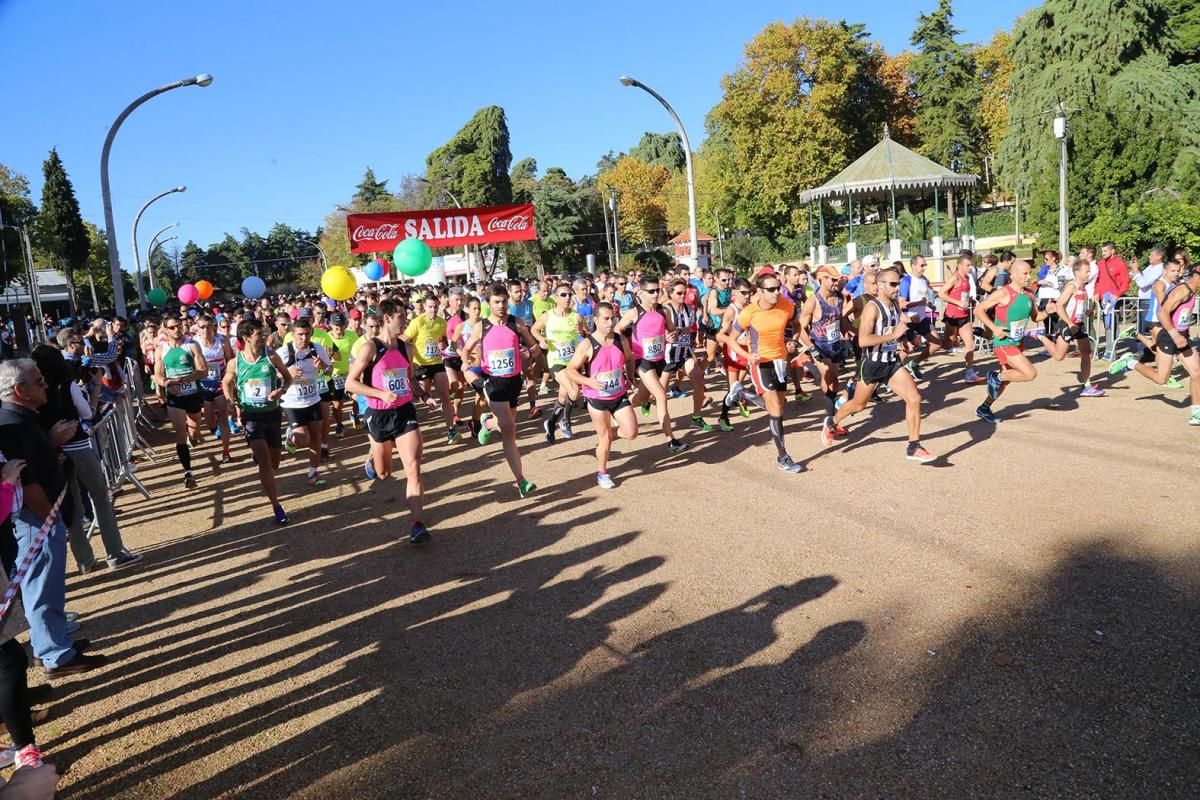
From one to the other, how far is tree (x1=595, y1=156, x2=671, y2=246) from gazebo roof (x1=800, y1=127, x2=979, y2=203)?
1730 inches

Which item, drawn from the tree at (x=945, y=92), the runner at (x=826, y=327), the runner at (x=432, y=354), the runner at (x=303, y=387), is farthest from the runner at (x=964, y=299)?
the tree at (x=945, y=92)

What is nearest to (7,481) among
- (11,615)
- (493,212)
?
(11,615)

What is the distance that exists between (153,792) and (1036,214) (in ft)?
106

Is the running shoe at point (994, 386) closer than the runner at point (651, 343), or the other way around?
the runner at point (651, 343)

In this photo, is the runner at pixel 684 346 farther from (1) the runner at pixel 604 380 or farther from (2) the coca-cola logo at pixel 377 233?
(2) the coca-cola logo at pixel 377 233

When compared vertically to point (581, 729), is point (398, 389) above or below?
above

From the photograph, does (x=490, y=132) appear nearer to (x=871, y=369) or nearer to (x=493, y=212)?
(x=493, y=212)

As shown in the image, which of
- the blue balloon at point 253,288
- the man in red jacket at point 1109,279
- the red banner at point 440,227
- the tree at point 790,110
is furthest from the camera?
the tree at point 790,110

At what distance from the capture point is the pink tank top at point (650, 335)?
9305 millimetres

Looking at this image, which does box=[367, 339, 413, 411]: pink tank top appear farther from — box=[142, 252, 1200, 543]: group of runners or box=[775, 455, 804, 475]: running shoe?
box=[775, 455, 804, 475]: running shoe

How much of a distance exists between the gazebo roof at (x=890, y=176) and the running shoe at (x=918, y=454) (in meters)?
21.8

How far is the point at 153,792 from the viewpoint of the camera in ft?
12.1


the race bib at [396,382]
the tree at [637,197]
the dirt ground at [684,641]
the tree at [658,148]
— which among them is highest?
the tree at [658,148]

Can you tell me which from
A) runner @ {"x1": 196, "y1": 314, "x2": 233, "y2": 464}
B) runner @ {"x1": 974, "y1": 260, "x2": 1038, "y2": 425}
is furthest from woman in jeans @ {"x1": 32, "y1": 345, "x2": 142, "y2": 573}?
runner @ {"x1": 974, "y1": 260, "x2": 1038, "y2": 425}
